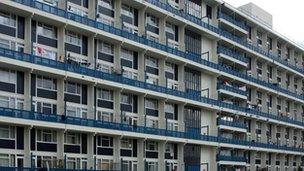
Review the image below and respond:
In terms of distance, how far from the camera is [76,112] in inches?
2109

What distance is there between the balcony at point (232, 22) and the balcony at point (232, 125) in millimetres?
15370

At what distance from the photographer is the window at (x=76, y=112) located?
5272 centimetres

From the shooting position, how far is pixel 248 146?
271 feet

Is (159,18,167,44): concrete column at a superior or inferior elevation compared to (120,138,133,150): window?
superior

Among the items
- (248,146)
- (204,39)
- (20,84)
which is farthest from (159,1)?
(248,146)

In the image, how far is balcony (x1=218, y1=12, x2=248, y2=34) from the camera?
3140 inches

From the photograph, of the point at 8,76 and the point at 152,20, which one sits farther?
the point at 152,20

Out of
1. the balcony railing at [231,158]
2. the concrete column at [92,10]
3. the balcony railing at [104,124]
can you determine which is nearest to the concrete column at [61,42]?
the concrete column at [92,10]

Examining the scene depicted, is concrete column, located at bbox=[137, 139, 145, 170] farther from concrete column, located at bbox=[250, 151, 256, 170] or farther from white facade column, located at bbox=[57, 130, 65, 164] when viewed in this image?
concrete column, located at bbox=[250, 151, 256, 170]

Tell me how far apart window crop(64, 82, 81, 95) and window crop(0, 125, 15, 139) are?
7.95 m

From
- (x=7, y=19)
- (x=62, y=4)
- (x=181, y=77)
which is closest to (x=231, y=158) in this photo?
(x=181, y=77)

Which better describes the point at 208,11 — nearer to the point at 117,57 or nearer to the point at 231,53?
the point at 231,53

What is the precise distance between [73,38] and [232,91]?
33781mm

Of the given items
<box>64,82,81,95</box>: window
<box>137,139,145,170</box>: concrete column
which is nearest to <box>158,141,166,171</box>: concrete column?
<box>137,139,145,170</box>: concrete column
